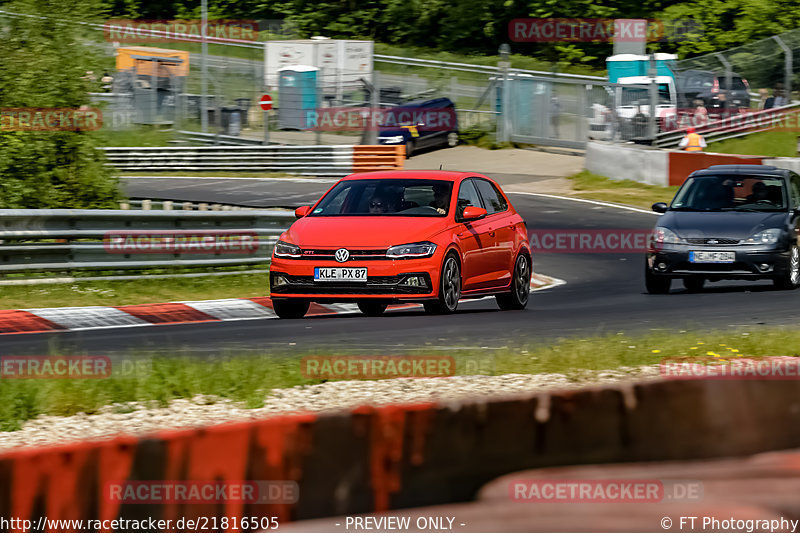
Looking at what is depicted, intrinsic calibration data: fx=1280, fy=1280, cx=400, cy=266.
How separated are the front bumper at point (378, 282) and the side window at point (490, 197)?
181 centimetres

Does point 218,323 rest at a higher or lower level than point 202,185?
higher

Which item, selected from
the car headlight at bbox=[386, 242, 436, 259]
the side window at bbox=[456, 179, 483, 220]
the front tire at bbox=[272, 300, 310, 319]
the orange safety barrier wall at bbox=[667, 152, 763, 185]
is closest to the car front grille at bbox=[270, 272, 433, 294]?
the car headlight at bbox=[386, 242, 436, 259]

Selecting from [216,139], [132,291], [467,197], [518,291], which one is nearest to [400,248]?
[467,197]

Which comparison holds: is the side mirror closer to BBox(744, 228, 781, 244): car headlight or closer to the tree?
BBox(744, 228, 781, 244): car headlight

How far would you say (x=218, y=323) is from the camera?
1241cm

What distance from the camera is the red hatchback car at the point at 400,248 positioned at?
1185 centimetres

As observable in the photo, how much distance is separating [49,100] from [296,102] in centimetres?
2181

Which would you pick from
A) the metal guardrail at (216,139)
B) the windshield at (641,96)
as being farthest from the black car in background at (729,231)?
the metal guardrail at (216,139)

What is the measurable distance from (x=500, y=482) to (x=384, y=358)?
10.4ft

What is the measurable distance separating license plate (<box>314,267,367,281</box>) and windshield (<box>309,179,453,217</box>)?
85 centimetres

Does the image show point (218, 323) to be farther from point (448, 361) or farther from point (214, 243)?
point (448, 361)

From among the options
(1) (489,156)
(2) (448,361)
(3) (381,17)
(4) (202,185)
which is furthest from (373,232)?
(3) (381,17)

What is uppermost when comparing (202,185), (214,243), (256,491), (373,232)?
(256,491)

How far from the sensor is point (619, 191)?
96.3ft
